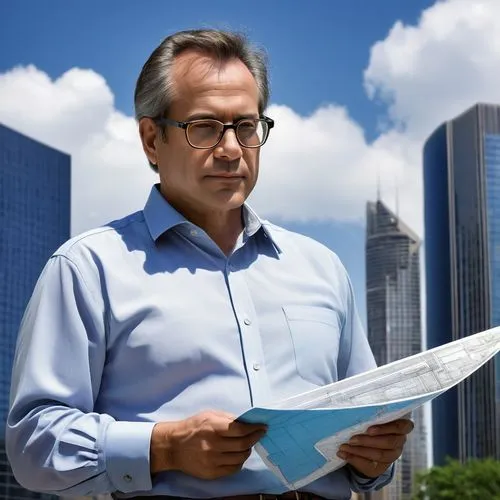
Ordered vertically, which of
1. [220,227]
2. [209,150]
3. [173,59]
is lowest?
[220,227]

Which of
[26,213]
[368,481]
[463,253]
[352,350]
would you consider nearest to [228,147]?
[352,350]

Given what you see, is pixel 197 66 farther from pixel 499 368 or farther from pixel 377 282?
pixel 377 282

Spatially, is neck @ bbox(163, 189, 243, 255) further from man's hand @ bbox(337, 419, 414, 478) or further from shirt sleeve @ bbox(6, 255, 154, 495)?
man's hand @ bbox(337, 419, 414, 478)

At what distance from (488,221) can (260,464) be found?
82466 mm

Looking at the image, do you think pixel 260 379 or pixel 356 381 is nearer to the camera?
pixel 356 381

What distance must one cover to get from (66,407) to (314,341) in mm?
465

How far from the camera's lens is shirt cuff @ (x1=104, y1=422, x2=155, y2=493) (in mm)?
1612

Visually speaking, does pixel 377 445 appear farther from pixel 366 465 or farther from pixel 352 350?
pixel 352 350

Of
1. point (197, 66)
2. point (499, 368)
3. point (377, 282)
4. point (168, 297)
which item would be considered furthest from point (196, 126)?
point (377, 282)

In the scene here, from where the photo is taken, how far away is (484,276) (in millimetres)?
79062

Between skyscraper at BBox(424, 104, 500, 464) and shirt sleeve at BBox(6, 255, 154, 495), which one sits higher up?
skyscraper at BBox(424, 104, 500, 464)

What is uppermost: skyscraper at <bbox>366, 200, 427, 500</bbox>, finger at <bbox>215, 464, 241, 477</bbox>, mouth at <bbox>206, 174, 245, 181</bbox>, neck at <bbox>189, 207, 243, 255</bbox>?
skyscraper at <bbox>366, 200, 427, 500</bbox>

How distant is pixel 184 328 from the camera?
5.69 ft

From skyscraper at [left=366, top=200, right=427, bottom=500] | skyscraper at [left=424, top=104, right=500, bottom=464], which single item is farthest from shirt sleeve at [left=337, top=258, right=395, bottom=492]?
skyscraper at [left=366, top=200, right=427, bottom=500]
